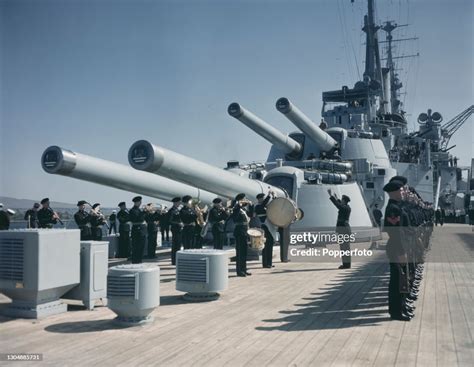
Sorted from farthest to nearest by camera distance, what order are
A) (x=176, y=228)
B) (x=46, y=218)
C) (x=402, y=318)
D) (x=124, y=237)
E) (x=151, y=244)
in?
1. (x=151, y=244)
2. (x=124, y=237)
3. (x=176, y=228)
4. (x=46, y=218)
5. (x=402, y=318)

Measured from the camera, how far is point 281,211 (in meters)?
9.54

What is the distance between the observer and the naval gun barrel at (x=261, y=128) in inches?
516

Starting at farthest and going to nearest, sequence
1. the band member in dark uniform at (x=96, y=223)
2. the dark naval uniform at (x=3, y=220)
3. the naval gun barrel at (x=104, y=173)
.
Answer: the band member in dark uniform at (x=96, y=223), the dark naval uniform at (x=3, y=220), the naval gun barrel at (x=104, y=173)

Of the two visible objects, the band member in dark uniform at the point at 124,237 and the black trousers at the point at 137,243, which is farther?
the band member in dark uniform at the point at 124,237

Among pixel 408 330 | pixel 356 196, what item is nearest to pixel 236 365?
pixel 408 330

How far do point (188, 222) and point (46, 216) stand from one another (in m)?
2.52

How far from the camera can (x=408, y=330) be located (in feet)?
15.6

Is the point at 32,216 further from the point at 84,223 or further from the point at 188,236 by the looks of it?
the point at 188,236

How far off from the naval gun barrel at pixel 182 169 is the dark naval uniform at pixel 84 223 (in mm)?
2503

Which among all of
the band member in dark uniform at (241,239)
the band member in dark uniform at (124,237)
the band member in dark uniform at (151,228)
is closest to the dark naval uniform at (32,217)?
the band member in dark uniform at (124,237)

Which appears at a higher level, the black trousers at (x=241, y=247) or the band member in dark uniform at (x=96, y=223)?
the band member in dark uniform at (x=96, y=223)

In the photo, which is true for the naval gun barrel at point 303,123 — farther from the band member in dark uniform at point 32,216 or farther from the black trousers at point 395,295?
the black trousers at point 395,295

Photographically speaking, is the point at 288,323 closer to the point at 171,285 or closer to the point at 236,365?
the point at 236,365

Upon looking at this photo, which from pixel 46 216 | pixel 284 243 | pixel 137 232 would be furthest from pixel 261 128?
pixel 46 216
